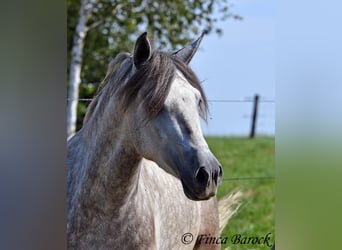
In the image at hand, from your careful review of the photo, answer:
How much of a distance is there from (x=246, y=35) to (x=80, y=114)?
4.73 ft

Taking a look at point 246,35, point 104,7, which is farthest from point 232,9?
point 104,7

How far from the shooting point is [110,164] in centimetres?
186

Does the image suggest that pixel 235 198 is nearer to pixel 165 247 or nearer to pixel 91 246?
pixel 165 247

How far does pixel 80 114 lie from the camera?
167 inches

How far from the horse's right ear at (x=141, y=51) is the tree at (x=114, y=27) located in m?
1.35

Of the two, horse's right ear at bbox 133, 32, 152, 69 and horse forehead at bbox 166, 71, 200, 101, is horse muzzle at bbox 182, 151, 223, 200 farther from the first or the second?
horse's right ear at bbox 133, 32, 152, 69

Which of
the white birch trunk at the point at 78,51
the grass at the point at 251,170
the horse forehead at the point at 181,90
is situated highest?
the horse forehead at the point at 181,90

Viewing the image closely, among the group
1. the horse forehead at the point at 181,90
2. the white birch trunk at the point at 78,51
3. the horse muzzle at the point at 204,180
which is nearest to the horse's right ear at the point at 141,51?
the horse forehead at the point at 181,90

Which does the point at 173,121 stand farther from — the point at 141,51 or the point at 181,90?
the point at 141,51

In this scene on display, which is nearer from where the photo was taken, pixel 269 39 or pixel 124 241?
pixel 124 241

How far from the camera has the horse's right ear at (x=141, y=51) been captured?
1.78 m

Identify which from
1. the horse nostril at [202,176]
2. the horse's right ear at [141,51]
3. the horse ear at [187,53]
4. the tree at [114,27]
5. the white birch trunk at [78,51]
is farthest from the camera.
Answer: the white birch trunk at [78,51]

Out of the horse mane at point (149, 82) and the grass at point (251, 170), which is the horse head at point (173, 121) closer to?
the horse mane at point (149, 82)

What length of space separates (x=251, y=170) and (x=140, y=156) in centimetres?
328
